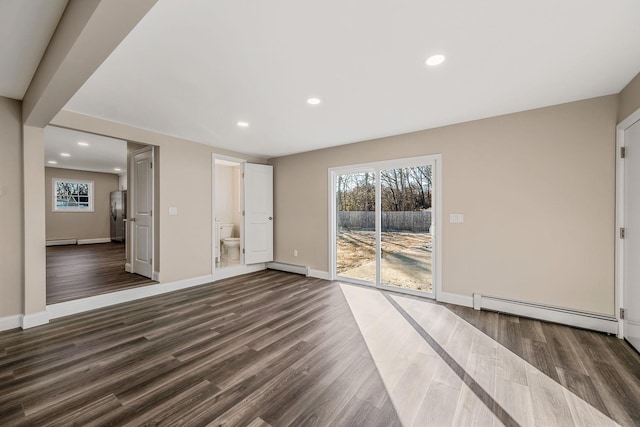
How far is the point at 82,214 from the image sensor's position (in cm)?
866

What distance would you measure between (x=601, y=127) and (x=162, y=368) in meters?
4.67

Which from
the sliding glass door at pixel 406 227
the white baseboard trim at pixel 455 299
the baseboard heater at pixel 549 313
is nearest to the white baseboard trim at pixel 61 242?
the sliding glass door at pixel 406 227

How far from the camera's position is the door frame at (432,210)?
3625mm

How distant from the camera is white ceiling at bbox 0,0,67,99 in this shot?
5.19 ft

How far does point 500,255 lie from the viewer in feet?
10.5

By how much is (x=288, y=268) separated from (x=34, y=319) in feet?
11.4

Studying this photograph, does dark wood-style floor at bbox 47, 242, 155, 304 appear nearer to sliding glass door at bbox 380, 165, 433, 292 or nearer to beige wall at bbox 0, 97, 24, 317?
beige wall at bbox 0, 97, 24, 317

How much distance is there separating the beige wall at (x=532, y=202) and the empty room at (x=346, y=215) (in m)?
0.02

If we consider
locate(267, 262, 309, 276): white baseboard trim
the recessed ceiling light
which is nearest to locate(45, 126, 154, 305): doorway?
locate(267, 262, 309, 276): white baseboard trim

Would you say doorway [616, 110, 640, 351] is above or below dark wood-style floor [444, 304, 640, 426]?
above

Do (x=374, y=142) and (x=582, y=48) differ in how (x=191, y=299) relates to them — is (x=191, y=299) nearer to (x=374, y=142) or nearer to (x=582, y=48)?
(x=374, y=142)

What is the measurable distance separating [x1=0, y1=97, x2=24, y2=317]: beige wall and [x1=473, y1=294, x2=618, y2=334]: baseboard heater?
5.25 metres

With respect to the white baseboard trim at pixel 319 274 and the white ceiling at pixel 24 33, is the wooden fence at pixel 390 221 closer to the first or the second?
the white baseboard trim at pixel 319 274

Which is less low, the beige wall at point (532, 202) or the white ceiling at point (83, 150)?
the white ceiling at point (83, 150)
